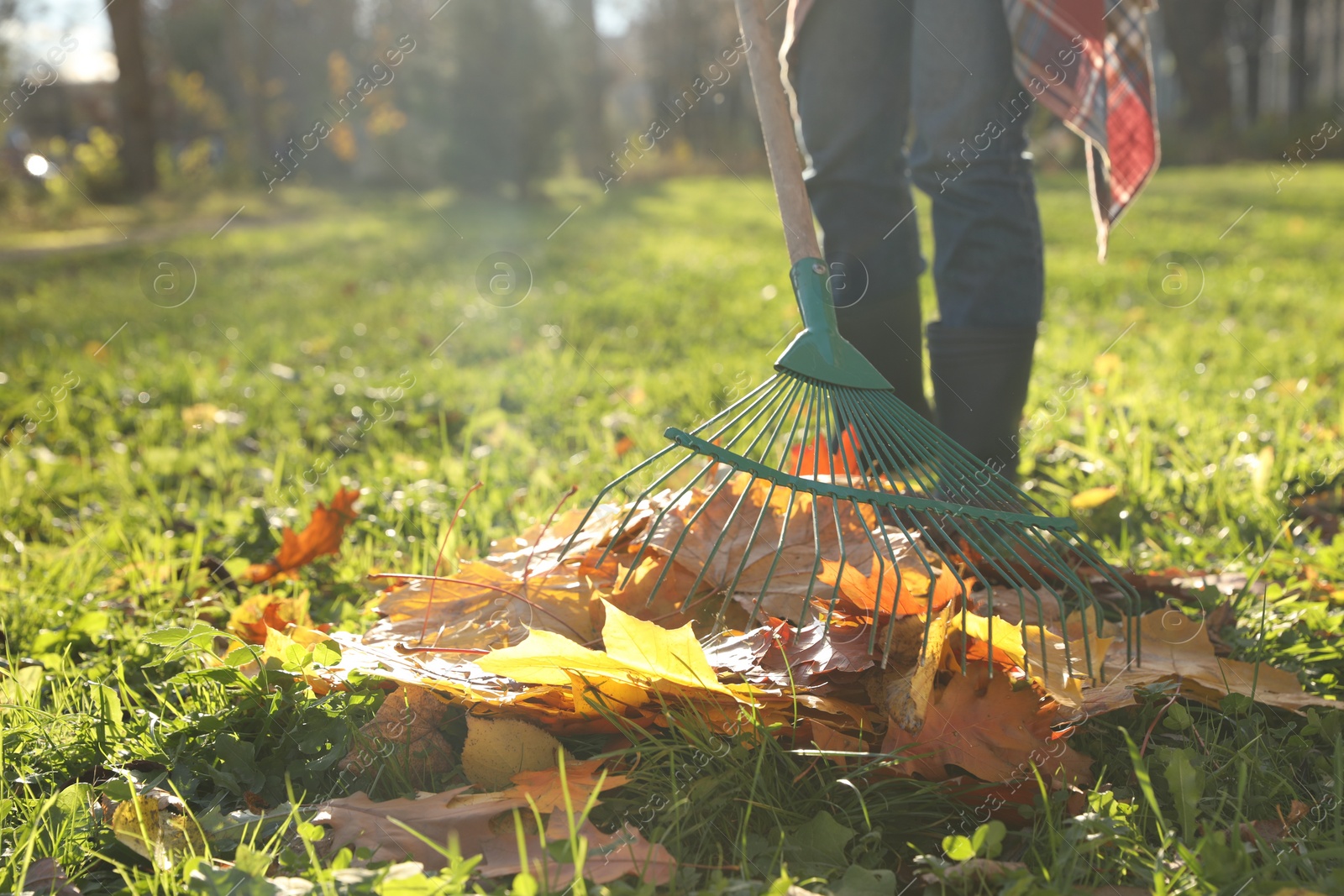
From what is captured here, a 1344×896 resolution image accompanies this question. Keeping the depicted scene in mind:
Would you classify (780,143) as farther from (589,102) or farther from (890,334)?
(589,102)

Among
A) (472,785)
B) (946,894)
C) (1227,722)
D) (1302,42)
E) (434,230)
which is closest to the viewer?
(946,894)

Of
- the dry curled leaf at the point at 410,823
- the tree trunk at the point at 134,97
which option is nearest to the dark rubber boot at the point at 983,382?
the dry curled leaf at the point at 410,823

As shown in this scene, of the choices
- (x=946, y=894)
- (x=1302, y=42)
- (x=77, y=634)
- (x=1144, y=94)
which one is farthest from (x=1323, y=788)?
(x=1302, y=42)

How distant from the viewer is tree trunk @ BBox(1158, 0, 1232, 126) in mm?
19312

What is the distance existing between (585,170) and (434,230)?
775 cm

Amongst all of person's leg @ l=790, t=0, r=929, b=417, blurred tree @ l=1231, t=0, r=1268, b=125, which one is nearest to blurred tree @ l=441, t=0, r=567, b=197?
person's leg @ l=790, t=0, r=929, b=417

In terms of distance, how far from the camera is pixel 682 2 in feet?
82.0

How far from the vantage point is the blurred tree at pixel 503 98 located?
47.1ft

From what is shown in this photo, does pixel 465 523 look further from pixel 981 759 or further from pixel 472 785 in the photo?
pixel 981 759

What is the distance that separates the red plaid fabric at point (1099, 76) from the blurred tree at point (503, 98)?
13.4 metres

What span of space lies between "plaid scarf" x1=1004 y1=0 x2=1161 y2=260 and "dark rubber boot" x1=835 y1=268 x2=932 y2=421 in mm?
411

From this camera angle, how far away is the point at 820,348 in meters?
1.46

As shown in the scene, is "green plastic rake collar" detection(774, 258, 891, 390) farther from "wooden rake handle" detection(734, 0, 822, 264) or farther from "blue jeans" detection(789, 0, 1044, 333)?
"blue jeans" detection(789, 0, 1044, 333)

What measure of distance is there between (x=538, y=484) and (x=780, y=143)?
1022 millimetres
